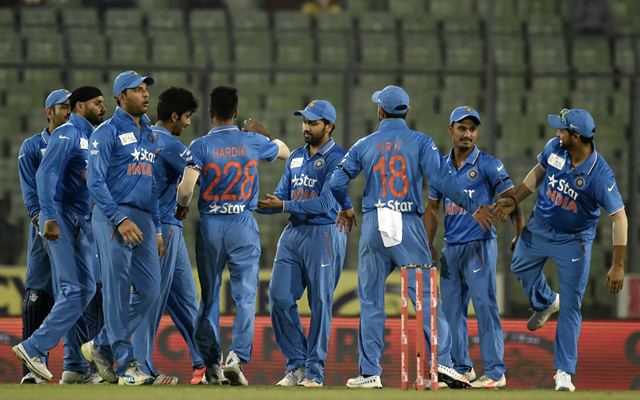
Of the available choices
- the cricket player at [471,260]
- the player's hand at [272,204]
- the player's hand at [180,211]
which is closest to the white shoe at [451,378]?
the cricket player at [471,260]

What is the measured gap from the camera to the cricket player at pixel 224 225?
9.79 metres

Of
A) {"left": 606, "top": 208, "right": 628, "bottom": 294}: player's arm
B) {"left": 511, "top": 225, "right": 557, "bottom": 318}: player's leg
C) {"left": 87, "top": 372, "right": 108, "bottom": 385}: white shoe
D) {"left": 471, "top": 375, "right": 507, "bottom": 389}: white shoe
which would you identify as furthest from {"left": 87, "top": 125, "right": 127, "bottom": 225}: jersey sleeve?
{"left": 606, "top": 208, "right": 628, "bottom": 294}: player's arm

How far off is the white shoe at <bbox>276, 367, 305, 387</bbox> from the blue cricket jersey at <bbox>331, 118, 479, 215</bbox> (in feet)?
4.89

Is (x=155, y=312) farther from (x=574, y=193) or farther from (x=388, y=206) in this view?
(x=574, y=193)

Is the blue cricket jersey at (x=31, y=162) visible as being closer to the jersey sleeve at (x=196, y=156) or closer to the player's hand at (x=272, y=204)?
the jersey sleeve at (x=196, y=156)

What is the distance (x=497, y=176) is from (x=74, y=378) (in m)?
3.77

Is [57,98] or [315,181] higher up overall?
[57,98]

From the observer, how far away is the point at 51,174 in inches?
384

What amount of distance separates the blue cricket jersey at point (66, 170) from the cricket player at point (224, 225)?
86 cm

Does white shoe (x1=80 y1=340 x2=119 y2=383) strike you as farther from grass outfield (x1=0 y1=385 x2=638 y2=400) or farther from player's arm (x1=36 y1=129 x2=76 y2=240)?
player's arm (x1=36 y1=129 x2=76 y2=240)

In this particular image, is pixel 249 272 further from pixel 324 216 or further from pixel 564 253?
pixel 564 253

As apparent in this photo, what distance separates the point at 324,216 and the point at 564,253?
6.43 ft

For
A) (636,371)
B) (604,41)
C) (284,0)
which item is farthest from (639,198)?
(284,0)

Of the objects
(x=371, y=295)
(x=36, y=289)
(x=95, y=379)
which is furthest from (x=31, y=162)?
(x=371, y=295)
